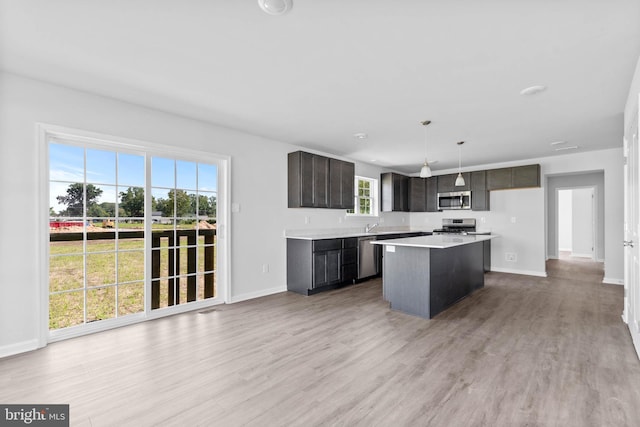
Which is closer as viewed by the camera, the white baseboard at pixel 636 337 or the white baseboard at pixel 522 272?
the white baseboard at pixel 636 337

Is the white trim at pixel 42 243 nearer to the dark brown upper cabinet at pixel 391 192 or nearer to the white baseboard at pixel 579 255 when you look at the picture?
the dark brown upper cabinet at pixel 391 192

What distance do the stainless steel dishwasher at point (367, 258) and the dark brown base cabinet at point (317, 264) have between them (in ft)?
1.09

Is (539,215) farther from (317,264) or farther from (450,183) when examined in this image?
(317,264)

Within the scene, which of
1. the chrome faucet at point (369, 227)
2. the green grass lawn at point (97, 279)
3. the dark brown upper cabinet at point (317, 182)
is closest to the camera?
the green grass lawn at point (97, 279)

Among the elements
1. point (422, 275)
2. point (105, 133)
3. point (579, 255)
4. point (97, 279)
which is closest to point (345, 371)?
point (422, 275)

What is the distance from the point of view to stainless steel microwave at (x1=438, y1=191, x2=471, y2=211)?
6.77 meters

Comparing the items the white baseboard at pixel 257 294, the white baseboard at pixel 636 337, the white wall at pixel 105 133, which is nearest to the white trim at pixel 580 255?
the white baseboard at pixel 636 337

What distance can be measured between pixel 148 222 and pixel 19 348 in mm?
1511

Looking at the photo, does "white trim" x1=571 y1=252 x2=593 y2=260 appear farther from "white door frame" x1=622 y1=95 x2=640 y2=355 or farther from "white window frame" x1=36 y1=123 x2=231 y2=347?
"white window frame" x1=36 y1=123 x2=231 y2=347

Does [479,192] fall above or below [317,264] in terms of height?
above

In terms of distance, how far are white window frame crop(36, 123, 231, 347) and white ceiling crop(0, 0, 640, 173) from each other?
0.45 m

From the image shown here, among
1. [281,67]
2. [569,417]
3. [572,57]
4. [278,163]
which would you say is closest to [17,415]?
[281,67]

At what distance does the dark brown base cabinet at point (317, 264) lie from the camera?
4547 millimetres

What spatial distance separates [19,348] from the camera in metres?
2.59
